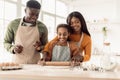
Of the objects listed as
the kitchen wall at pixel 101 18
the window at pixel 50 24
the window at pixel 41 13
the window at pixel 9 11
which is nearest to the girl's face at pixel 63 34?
the window at pixel 41 13

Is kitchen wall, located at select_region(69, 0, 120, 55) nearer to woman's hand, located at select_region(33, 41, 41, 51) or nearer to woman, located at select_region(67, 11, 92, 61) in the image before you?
woman, located at select_region(67, 11, 92, 61)

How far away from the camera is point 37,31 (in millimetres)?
1944

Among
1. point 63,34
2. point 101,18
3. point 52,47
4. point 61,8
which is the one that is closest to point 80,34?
point 63,34

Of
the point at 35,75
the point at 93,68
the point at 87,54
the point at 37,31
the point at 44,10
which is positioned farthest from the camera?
the point at 44,10

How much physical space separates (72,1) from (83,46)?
3614 mm

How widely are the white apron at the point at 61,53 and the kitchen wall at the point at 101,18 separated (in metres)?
3.30

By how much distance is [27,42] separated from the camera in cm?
192

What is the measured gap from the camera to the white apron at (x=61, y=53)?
1760mm

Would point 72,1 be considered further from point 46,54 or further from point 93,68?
point 93,68

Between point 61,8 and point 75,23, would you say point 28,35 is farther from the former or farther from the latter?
point 61,8

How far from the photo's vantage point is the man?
1.88 m

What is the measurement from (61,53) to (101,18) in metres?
3.48

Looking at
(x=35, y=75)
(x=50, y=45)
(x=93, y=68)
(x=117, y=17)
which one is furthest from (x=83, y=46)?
(x=117, y=17)

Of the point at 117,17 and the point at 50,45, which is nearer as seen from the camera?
the point at 50,45
